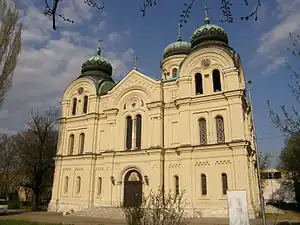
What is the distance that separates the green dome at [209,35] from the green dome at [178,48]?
9316mm

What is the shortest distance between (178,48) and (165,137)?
1748 cm

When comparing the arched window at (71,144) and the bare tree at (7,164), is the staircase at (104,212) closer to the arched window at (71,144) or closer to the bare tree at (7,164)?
the arched window at (71,144)

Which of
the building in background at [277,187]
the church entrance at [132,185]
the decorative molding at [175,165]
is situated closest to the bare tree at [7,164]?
the church entrance at [132,185]

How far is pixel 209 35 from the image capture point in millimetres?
28141

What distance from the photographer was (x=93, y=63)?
35344 mm

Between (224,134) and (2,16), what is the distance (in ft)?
61.0

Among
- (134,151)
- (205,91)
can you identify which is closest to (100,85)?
(134,151)

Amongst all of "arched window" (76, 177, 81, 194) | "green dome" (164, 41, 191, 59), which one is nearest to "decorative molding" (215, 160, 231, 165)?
"arched window" (76, 177, 81, 194)

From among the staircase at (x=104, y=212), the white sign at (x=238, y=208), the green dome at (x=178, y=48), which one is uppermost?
the green dome at (x=178, y=48)

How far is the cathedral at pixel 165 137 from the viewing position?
22.8 metres

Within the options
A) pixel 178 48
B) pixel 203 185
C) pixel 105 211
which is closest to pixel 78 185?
pixel 105 211

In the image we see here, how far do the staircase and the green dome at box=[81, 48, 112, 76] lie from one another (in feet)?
54.2

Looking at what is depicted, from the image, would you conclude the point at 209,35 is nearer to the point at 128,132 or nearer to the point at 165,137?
the point at 165,137

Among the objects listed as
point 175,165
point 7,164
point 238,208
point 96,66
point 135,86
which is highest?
point 96,66
